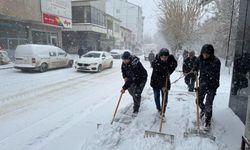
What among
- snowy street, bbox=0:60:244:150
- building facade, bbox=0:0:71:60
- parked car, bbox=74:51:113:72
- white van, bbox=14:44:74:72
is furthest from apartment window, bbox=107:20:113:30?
snowy street, bbox=0:60:244:150

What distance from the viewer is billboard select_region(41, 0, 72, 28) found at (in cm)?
1755

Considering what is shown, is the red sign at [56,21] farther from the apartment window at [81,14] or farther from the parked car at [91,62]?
the parked car at [91,62]

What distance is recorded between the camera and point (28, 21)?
54.4 feet

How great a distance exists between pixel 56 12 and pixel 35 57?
999 cm

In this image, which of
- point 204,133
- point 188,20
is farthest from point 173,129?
point 188,20

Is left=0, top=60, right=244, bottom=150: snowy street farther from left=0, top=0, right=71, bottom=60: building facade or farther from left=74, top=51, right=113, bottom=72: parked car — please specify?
left=0, top=0, right=71, bottom=60: building facade

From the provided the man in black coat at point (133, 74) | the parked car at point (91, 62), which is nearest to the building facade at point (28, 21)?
the parked car at point (91, 62)

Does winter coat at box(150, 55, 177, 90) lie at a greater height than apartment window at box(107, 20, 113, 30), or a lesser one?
lesser

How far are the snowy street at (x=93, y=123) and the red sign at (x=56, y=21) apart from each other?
1248 centimetres

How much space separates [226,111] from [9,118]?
5597 millimetres

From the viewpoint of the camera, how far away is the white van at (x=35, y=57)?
36.1 feet

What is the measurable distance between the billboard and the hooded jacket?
16991mm

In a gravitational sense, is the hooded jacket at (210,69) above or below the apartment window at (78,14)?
below

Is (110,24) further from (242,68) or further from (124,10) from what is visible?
(242,68)
